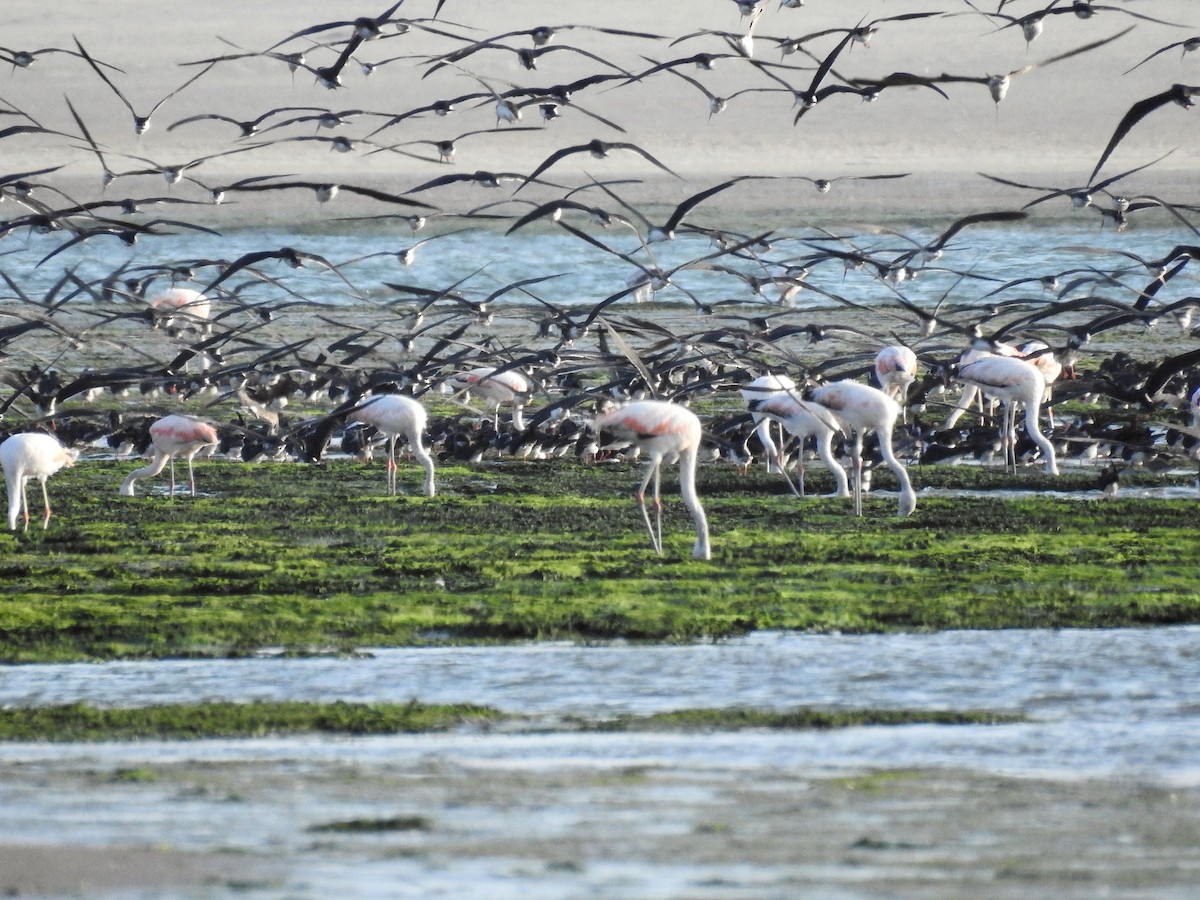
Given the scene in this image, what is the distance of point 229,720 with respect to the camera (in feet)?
29.9

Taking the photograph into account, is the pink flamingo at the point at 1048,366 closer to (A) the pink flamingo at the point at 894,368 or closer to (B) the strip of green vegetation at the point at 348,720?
(A) the pink flamingo at the point at 894,368

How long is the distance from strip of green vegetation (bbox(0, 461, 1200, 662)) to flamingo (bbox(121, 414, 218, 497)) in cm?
31

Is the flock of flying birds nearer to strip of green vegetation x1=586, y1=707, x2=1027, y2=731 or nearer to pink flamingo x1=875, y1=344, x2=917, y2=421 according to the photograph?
pink flamingo x1=875, y1=344, x2=917, y2=421

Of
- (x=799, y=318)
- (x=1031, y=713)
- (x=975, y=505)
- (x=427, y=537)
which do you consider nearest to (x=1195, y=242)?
(x=799, y=318)

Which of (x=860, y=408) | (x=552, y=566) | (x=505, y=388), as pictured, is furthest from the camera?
(x=505, y=388)

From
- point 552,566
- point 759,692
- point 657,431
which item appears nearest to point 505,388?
point 657,431

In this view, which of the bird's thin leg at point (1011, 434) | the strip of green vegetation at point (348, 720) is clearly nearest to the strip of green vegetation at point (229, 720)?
the strip of green vegetation at point (348, 720)

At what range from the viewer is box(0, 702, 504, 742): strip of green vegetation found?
892 centimetres

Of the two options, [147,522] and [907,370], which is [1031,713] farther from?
[907,370]

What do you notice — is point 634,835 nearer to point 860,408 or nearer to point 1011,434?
point 860,408

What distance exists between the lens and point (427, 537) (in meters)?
15.2

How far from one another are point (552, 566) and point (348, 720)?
4532 mm

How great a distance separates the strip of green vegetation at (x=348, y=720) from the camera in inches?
352

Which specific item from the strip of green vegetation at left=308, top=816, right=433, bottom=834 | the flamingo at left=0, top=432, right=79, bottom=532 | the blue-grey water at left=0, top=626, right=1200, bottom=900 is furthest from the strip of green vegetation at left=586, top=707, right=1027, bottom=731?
the flamingo at left=0, top=432, right=79, bottom=532
